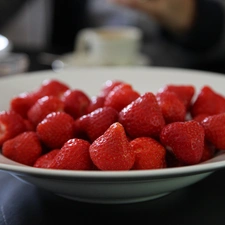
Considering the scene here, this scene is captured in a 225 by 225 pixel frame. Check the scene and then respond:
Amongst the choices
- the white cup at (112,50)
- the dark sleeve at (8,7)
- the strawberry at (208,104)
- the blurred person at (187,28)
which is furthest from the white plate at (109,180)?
the dark sleeve at (8,7)

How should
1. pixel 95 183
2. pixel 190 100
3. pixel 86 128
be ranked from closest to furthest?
pixel 95 183
pixel 86 128
pixel 190 100

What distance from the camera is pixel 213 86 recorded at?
35.0 inches

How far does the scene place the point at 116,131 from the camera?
0.53 metres

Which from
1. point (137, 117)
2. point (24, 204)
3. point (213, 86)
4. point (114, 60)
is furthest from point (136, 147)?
point (114, 60)

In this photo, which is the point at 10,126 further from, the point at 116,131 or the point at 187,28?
the point at 187,28

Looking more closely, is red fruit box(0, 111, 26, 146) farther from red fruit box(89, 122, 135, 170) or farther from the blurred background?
the blurred background

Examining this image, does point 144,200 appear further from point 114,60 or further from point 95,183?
point 114,60

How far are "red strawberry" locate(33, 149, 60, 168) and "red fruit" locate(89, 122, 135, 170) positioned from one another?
0.07 meters

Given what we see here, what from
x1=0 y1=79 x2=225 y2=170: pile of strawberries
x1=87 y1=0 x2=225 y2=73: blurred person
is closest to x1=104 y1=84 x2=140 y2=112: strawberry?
x1=0 y1=79 x2=225 y2=170: pile of strawberries

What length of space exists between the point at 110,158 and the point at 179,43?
1432 millimetres

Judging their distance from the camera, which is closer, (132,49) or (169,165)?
(169,165)

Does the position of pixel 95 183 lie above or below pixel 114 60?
above

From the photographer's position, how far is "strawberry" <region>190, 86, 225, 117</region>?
0.69m

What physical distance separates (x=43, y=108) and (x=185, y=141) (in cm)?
22
